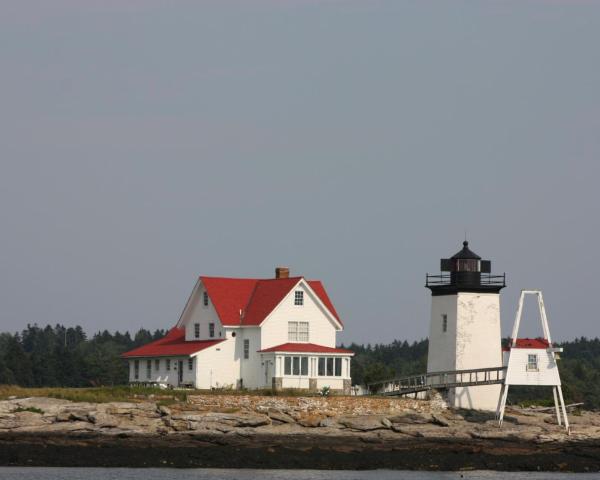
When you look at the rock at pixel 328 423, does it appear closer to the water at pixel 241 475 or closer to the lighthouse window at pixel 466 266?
the water at pixel 241 475

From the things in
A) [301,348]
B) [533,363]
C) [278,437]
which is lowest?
[278,437]

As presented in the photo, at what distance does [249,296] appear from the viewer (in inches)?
2425

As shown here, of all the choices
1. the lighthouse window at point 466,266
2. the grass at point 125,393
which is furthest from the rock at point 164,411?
the lighthouse window at point 466,266

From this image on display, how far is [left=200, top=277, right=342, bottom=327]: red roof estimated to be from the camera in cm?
5975

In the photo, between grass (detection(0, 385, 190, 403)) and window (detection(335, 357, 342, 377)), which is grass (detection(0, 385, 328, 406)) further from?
window (detection(335, 357, 342, 377))

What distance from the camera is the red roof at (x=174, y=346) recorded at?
2346 inches

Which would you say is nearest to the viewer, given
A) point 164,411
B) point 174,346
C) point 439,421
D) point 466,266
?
point 164,411

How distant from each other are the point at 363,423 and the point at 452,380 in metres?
5.91

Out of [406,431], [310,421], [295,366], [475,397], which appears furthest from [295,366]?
[475,397]

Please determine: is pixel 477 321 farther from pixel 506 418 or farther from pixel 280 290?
pixel 280 290

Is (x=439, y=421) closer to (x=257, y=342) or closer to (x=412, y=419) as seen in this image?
(x=412, y=419)

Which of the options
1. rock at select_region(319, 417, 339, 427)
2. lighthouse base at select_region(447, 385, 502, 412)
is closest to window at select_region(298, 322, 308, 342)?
lighthouse base at select_region(447, 385, 502, 412)

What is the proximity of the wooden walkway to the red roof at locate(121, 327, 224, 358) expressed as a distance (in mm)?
7988

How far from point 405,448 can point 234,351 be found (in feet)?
36.2
